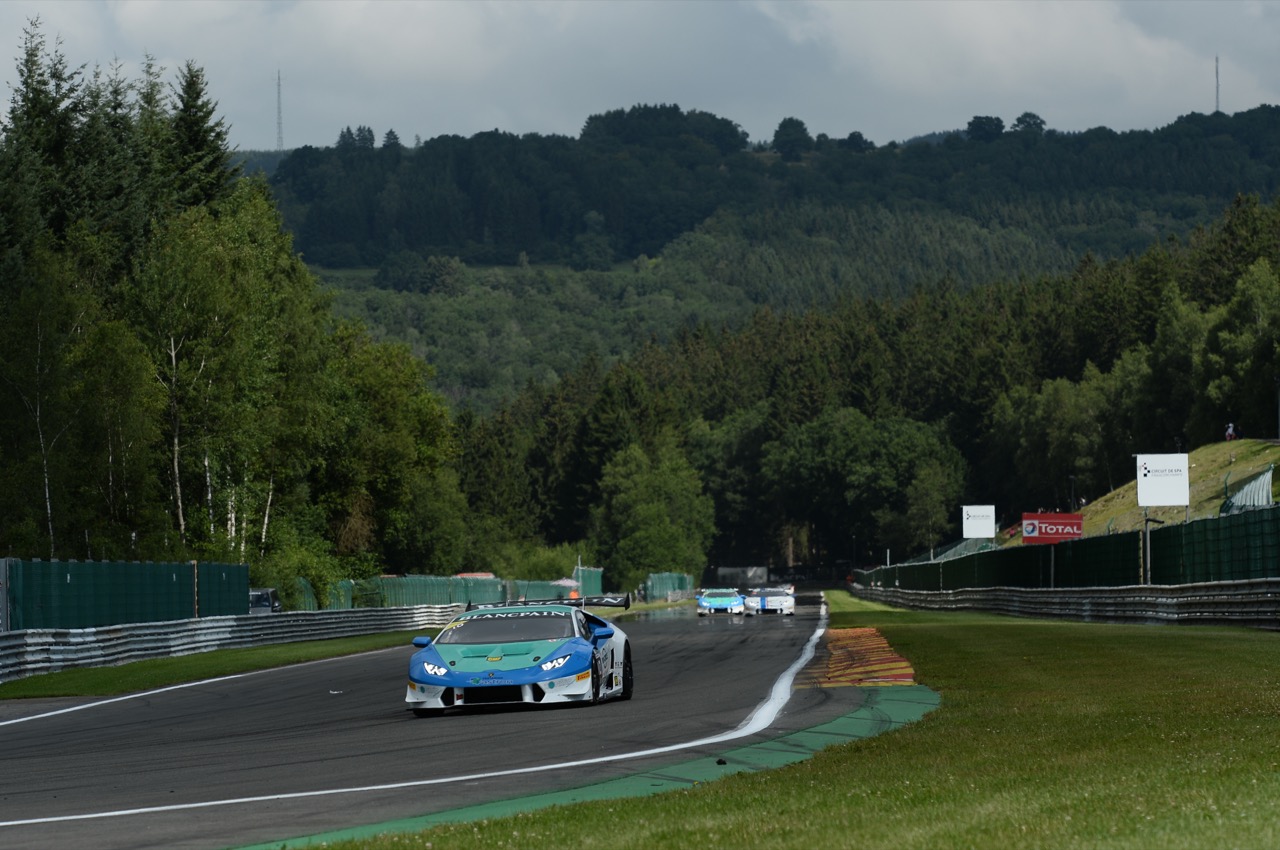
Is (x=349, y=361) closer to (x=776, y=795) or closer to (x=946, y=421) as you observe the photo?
(x=776, y=795)

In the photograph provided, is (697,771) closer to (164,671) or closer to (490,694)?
(490,694)

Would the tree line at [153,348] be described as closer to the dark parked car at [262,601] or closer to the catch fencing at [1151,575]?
the dark parked car at [262,601]

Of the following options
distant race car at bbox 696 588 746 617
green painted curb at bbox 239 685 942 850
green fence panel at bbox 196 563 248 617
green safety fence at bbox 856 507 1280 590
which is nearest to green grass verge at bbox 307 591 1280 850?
green painted curb at bbox 239 685 942 850

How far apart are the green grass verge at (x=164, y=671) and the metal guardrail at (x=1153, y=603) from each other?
17.7 metres

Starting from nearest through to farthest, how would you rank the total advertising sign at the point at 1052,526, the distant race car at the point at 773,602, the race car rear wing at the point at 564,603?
1. the race car rear wing at the point at 564,603
2. the distant race car at the point at 773,602
3. the total advertising sign at the point at 1052,526

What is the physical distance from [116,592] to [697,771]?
28091mm

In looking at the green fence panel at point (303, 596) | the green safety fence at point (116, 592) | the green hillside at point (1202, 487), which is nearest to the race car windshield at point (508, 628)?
the green safety fence at point (116, 592)

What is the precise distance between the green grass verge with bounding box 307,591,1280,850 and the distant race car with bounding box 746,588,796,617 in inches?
1847

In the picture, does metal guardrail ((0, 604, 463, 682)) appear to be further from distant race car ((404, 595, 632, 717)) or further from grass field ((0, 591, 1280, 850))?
grass field ((0, 591, 1280, 850))

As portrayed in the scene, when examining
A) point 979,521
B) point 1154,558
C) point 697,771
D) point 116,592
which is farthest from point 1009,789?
point 979,521

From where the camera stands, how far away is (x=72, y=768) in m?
14.0

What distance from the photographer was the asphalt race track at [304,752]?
10125 millimetres

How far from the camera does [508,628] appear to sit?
18984 millimetres

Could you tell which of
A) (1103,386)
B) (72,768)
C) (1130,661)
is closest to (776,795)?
(72,768)
